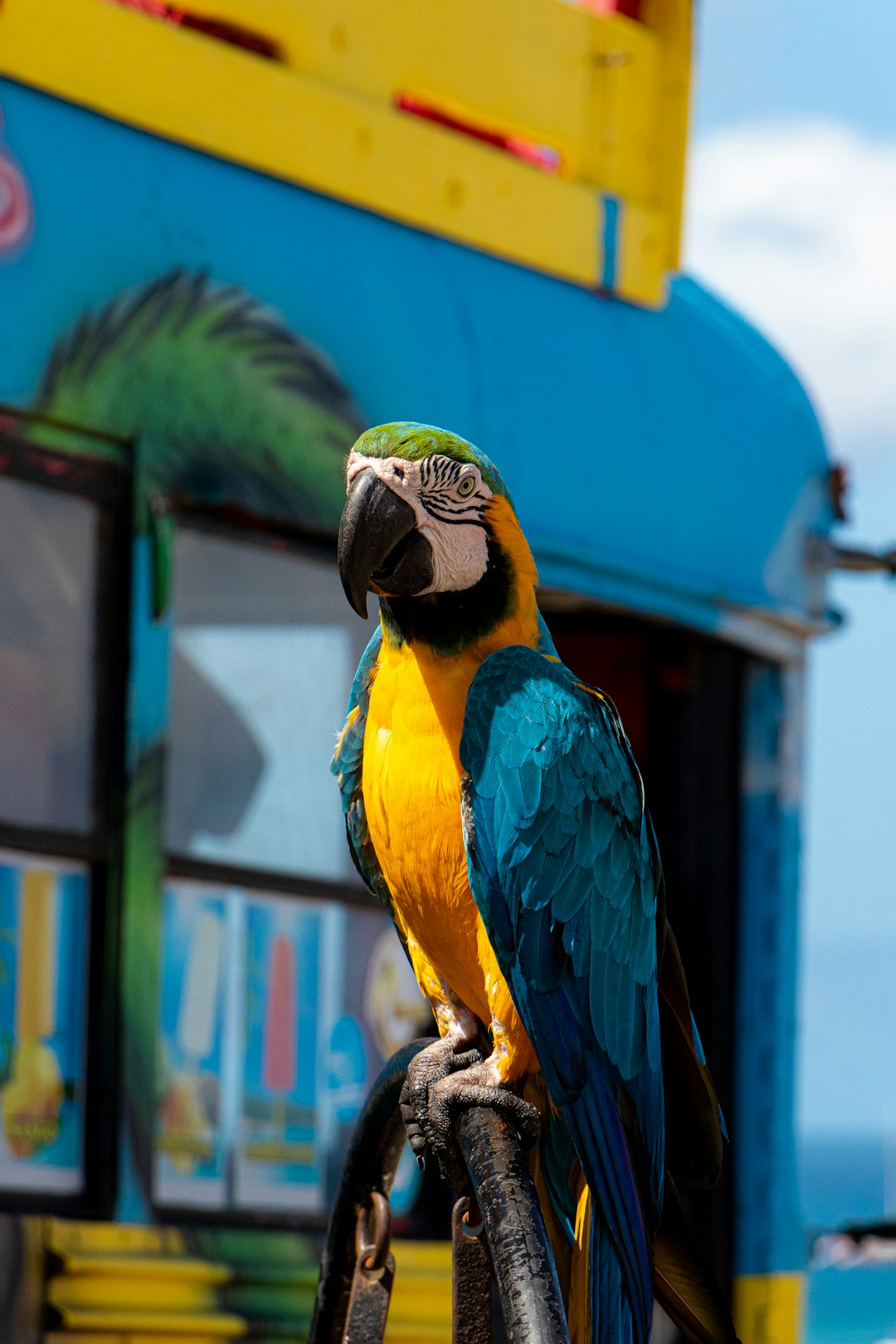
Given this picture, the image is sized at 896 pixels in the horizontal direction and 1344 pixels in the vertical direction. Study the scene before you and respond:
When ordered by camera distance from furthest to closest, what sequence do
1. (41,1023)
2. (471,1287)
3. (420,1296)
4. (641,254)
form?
(641,254), (420,1296), (41,1023), (471,1287)

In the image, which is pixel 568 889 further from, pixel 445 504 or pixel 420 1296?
pixel 420 1296

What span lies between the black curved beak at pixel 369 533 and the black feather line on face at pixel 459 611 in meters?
0.16

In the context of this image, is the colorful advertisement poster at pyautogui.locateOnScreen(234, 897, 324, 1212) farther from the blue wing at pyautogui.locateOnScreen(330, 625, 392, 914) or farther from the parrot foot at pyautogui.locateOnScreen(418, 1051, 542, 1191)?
the parrot foot at pyautogui.locateOnScreen(418, 1051, 542, 1191)

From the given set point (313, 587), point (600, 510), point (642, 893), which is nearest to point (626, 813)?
point (642, 893)

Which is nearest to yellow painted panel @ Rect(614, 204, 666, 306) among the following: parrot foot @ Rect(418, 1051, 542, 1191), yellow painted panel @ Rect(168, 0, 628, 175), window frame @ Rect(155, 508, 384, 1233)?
yellow painted panel @ Rect(168, 0, 628, 175)

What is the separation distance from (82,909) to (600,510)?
5.16 ft

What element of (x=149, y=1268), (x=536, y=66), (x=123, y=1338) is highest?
(x=536, y=66)

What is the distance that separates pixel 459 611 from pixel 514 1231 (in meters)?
0.72

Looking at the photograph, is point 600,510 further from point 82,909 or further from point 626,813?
point 626,813

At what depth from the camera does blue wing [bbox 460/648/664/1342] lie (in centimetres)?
215

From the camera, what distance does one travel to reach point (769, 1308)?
16.4ft

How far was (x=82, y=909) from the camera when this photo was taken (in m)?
3.73

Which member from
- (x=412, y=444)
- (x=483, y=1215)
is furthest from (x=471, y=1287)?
(x=412, y=444)

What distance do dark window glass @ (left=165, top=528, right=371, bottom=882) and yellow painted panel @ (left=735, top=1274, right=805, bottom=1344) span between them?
1607 millimetres
